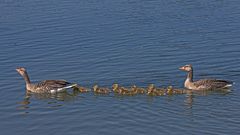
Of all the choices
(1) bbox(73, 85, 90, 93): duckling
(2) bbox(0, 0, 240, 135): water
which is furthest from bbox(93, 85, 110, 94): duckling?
(1) bbox(73, 85, 90, 93): duckling

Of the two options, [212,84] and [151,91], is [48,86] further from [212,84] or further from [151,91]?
[212,84]

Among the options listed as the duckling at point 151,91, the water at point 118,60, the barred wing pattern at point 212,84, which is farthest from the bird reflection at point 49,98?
the barred wing pattern at point 212,84

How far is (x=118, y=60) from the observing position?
26609 mm

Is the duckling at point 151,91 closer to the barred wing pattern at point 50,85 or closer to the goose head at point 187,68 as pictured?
the goose head at point 187,68

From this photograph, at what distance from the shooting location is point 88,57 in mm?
27062

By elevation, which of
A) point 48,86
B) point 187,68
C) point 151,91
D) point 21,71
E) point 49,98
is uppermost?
point 187,68

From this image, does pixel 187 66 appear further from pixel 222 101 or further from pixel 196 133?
pixel 196 133

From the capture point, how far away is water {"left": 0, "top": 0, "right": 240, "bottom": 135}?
1988 centimetres

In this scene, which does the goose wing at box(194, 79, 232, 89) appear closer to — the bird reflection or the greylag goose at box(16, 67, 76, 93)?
the bird reflection

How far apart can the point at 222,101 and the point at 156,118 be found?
2870 millimetres

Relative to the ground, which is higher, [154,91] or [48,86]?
[48,86]

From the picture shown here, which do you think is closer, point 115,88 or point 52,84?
point 115,88

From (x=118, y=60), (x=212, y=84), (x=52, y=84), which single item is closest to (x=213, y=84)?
(x=212, y=84)

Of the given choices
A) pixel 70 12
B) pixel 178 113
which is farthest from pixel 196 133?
pixel 70 12
